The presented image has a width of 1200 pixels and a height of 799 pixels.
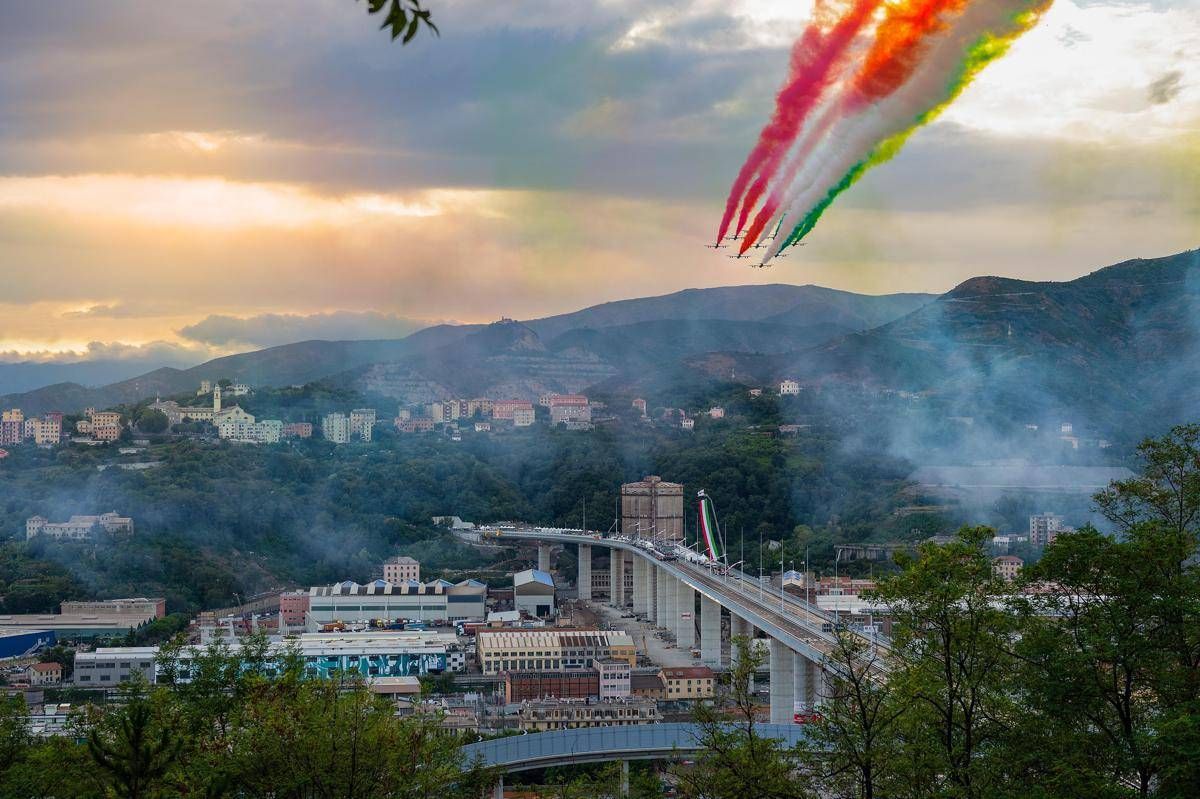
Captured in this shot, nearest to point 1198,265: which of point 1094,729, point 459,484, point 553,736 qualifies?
point 459,484

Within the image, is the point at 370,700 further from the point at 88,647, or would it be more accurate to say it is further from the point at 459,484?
the point at 459,484

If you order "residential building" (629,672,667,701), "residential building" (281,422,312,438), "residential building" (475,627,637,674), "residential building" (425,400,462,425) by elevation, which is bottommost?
"residential building" (629,672,667,701)

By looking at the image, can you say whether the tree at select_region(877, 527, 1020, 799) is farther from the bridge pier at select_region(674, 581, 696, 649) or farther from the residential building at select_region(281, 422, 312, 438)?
the residential building at select_region(281, 422, 312, 438)

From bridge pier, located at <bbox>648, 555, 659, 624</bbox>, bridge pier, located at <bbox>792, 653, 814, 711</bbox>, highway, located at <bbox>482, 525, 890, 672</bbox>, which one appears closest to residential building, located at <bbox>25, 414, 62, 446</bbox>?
highway, located at <bbox>482, 525, 890, 672</bbox>

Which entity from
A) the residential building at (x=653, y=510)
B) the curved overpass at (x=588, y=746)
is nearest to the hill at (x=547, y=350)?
the residential building at (x=653, y=510)

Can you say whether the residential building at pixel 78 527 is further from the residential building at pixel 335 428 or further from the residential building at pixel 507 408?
the residential building at pixel 507 408

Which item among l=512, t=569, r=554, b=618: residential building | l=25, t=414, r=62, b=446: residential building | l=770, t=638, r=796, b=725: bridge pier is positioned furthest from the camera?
l=25, t=414, r=62, b=446: residential building
